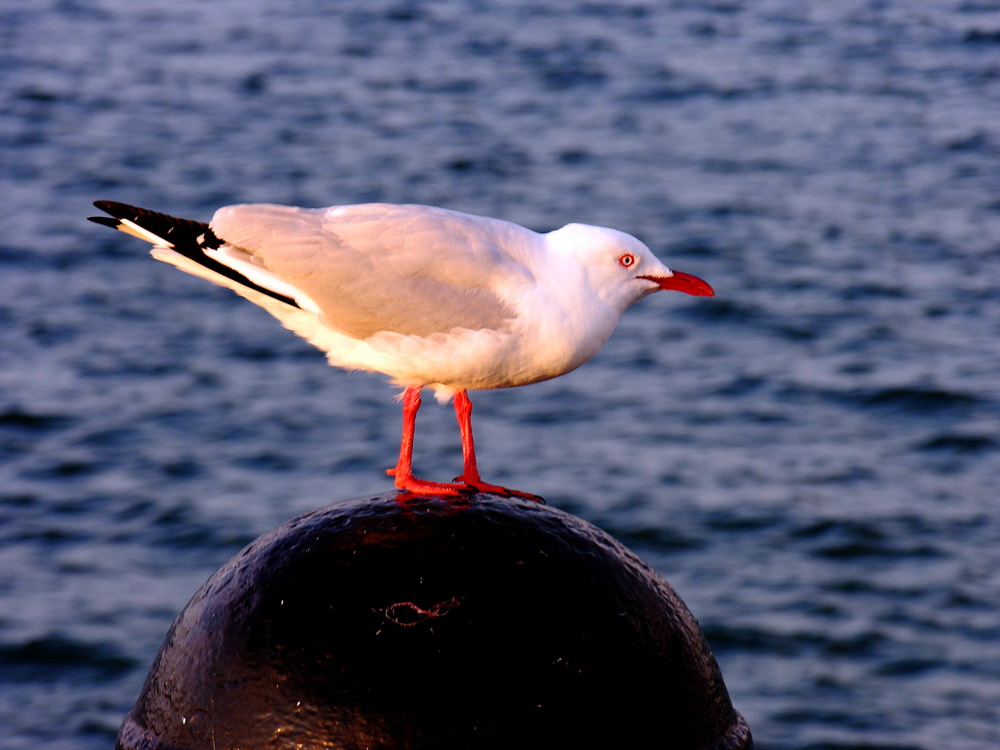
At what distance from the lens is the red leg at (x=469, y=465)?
4.32m

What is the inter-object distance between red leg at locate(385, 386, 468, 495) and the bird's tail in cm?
50

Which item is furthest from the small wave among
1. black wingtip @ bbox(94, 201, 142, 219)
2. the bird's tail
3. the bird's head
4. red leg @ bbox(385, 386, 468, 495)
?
the bird's head

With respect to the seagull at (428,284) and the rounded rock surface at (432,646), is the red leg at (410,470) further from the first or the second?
the rounded rock surface at (432,646)

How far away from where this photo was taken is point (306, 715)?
3.53 m

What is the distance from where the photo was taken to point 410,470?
454cm

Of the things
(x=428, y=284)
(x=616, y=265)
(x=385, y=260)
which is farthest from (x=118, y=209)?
(x=616, y=265)

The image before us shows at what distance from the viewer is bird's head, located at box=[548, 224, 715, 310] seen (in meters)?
4.71

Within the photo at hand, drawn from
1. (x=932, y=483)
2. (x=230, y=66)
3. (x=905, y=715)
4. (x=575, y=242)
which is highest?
(x=575, y=242)

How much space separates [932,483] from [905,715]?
107 inches

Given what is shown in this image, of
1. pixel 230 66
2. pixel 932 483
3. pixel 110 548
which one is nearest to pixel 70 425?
pixel 110 548

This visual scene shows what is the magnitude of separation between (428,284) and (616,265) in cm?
62

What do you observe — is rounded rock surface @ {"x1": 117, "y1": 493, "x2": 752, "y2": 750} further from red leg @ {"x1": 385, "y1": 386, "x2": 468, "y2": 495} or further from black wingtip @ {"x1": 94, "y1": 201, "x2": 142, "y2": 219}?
black wingtip @ {"x1": 94, "y1": 201, "x2": 142, "y2": 219}

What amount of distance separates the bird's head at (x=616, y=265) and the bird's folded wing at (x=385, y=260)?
17cm

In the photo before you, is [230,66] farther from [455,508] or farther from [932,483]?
[455,508]
